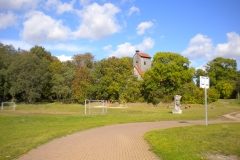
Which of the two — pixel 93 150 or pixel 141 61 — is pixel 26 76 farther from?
pixel 93 150

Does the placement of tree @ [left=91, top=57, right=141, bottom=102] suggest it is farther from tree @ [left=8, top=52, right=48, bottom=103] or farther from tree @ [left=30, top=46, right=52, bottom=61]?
tree @ [left=30, top=46, right=52, bottom=61]

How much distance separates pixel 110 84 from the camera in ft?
169

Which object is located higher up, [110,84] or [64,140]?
[110,84]

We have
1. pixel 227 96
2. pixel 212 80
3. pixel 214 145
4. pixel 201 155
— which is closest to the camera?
pixel 201 155

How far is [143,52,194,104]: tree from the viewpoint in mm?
50406

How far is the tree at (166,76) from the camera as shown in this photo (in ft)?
165

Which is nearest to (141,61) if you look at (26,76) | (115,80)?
(115,80)

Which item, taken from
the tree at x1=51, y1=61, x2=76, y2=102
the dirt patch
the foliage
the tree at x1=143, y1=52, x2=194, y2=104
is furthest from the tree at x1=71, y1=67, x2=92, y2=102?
the dirt patch

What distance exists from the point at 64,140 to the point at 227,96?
194 feet

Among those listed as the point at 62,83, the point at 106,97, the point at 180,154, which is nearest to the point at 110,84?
the point at 106,97

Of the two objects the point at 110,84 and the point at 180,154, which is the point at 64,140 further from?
the point at 110,84

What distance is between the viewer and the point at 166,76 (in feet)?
167

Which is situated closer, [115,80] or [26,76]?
[115,80]

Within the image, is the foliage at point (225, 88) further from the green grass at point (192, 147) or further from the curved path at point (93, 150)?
the curved path at point (93, 150)
